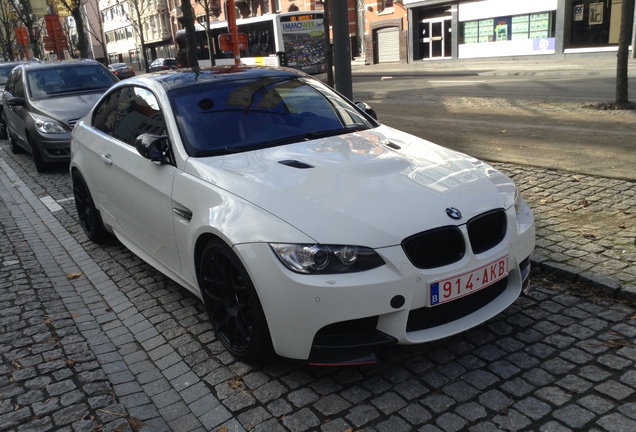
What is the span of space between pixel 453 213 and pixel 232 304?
54.3 inches

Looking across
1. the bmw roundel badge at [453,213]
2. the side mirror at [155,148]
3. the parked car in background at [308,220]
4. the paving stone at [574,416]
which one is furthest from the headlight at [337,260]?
the side mirror at [155,148]

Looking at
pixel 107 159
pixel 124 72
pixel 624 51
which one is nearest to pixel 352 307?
pixel 107 159

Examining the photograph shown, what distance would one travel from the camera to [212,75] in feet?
15.6

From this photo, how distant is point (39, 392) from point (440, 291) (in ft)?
7.57

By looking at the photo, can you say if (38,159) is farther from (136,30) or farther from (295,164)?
(136,30)

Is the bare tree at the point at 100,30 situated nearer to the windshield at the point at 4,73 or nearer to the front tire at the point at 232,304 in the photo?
the windshield at the point at 4,73

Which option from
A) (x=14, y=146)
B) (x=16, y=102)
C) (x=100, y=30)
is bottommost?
(x=14, y=146)

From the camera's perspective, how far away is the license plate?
303 centimetres

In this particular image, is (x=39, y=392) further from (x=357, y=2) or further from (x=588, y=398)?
(x=357, y=2)

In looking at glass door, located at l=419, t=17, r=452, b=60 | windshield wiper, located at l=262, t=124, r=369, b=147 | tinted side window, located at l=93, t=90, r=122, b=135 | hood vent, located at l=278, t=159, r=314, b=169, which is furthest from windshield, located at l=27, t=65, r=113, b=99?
glass door, located at l=419, t=17, r=452, b=60

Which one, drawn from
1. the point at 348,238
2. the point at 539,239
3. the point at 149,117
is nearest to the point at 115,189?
the point at 149,117

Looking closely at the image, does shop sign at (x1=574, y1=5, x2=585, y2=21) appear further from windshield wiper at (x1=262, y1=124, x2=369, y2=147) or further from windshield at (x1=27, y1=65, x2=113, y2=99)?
windshield wiper at (x1=262, y1=124, x2=369, y2=147)

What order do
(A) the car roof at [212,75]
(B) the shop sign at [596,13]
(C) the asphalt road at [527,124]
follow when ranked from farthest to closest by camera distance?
(B) the shop sign at [596,13], (C) the asphalt road at [527,124], (A) the car roof at [212,75]

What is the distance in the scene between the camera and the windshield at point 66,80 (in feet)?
34.2
